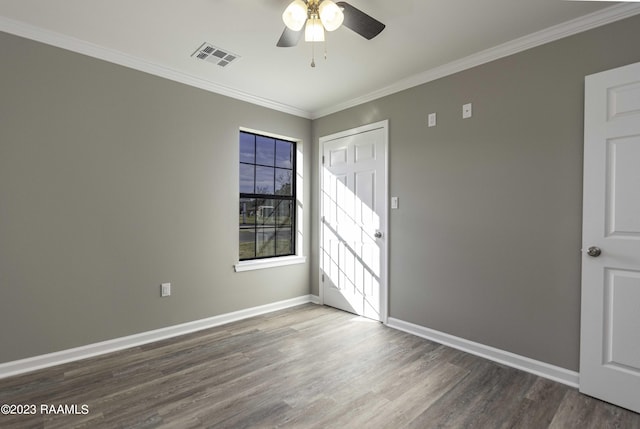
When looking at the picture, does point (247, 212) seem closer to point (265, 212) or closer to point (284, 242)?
point (265, 212)

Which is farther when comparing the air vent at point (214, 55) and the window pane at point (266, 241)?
the window pane at point (266, 241)

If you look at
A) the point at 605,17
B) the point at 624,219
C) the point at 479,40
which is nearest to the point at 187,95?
the point at 479,40

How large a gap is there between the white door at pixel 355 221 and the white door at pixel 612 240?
1.72 meters

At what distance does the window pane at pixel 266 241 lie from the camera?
3979mm

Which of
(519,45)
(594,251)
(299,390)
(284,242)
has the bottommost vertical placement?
(299,390)

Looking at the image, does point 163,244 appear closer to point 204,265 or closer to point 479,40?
point 204,265

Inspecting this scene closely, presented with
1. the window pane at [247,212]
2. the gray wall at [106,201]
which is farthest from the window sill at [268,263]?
the window pane at [247,212]

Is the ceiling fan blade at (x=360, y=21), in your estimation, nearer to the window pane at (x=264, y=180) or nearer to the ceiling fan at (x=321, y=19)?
the ceiling fan at (x=321, y=19)

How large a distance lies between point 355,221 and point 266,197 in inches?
47.2

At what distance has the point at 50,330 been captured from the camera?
8.13ft

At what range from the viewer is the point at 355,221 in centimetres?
376

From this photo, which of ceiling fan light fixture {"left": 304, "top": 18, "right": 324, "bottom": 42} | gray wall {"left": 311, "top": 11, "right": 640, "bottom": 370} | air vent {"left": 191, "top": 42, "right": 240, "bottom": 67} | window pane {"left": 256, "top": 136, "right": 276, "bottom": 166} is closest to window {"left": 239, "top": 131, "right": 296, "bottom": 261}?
window pane {"left": 256, "top": 136, "right": 276, "bottom": 166}

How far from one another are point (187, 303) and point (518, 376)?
3.04 meters

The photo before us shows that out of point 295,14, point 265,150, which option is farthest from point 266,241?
point 295,14
